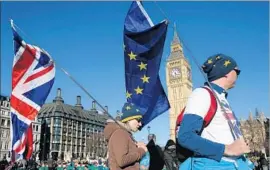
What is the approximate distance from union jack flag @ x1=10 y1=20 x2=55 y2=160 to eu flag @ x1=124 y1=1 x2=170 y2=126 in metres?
2.51

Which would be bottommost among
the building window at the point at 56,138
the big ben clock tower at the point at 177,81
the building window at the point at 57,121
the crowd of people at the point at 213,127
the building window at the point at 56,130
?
the building window at the point at 56,138

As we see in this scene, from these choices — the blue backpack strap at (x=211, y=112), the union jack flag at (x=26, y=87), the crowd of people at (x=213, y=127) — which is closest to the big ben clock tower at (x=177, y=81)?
the union jack flag at (x=26, y=87)

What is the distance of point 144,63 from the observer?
934 cm

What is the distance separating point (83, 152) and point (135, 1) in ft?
318

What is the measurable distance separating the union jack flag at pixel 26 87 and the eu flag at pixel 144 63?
2505 millimetres

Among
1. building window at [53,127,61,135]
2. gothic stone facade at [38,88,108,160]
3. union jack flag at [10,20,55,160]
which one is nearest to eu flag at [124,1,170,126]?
union jack flag at [10,20,55,160]

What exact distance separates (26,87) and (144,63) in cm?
371

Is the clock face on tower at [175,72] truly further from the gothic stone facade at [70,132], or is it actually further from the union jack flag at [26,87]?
the union jack flag at [26,87]

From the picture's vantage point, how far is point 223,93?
2.44 m

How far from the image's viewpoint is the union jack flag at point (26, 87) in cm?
944

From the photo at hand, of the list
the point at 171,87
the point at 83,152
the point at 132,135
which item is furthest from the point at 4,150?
the point at 132,135

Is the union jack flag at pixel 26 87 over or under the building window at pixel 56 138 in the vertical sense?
over

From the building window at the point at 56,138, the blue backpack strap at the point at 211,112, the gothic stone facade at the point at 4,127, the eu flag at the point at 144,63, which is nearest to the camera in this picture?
the blue backpack strap at the point at 211,112

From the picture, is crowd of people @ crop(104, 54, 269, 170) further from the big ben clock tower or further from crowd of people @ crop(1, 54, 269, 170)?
the big ben clock tower
